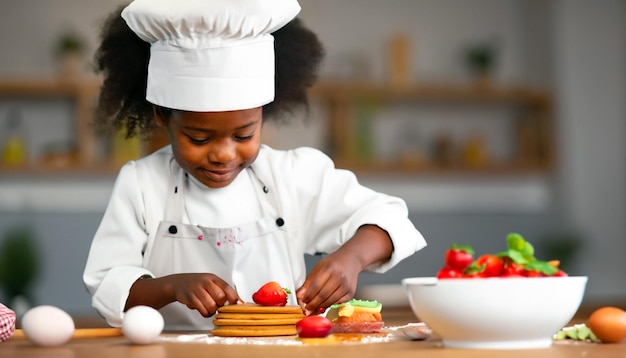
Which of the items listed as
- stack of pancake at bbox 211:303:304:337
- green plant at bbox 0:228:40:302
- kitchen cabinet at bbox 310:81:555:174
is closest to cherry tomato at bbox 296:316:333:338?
stack of pancake at bbox 211:303:304:337

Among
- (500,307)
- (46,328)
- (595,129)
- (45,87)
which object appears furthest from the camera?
(595,129)

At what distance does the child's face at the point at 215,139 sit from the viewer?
154 centimetres

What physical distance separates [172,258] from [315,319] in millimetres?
550

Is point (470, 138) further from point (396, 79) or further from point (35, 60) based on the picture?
point (35, 60)

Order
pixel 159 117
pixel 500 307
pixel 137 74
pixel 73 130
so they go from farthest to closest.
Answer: pixel 73 130, pixel 137 74, pixel 159 117, pixel 500 307

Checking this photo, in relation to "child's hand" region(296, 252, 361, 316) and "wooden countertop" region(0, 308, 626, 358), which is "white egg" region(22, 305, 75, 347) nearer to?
"wooden countertop" region(0, 308, 626, 358)

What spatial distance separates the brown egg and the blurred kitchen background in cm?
338

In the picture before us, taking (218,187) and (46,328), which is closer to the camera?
(46,328)

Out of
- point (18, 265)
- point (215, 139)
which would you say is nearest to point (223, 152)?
point (215, 139)

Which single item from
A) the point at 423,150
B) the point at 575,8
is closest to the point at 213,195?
the point at 423,150

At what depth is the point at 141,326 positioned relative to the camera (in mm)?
1160

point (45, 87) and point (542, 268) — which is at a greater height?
point (45, 87)

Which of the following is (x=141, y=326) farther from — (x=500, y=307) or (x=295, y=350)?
(x=500, y=307)

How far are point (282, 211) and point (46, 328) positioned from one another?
702mm
